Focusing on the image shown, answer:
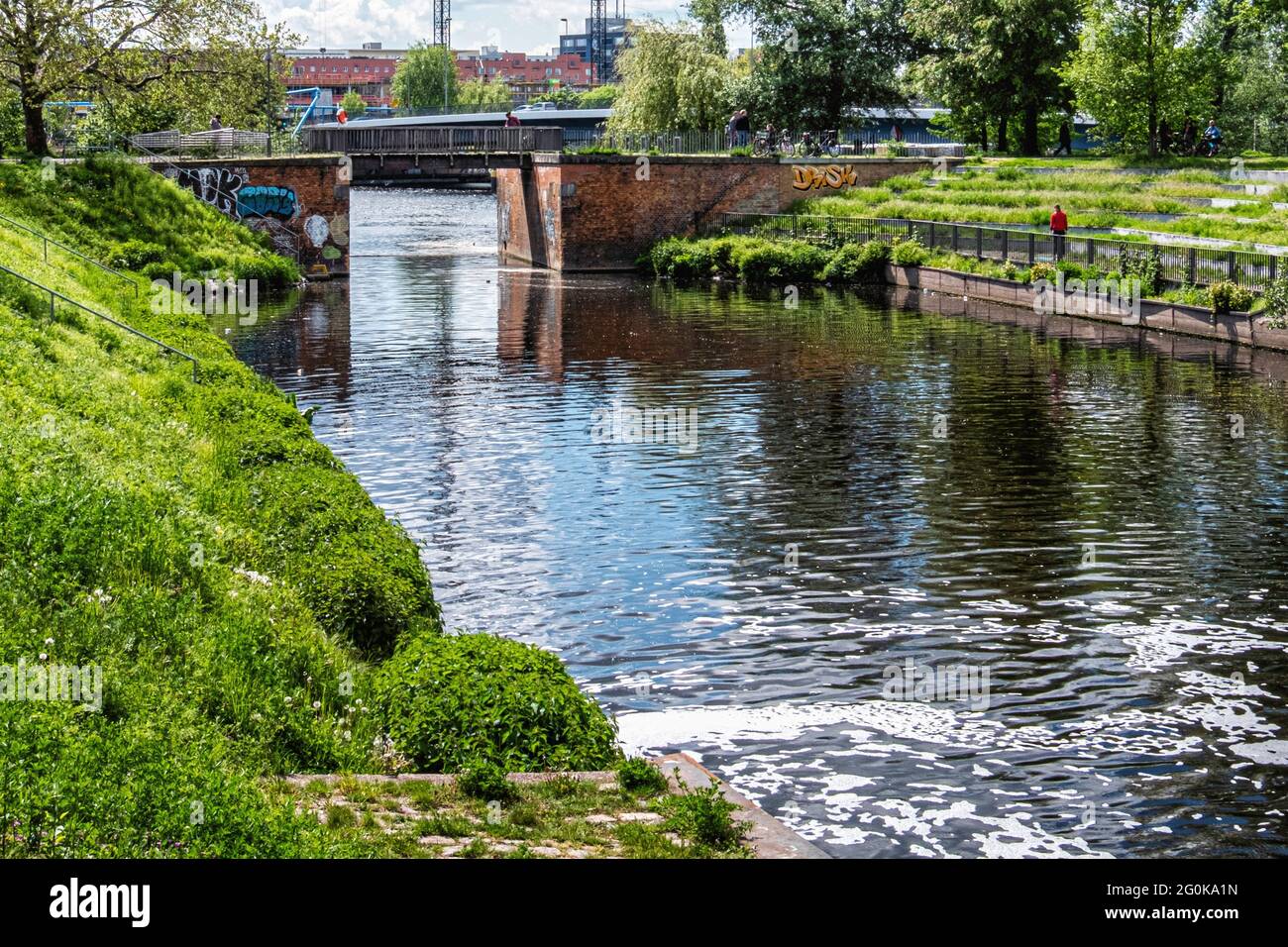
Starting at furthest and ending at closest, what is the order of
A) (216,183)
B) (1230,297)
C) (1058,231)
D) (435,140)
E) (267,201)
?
(435,140) < (267,201) < (216,183) < (1058,231) < (1230,297)

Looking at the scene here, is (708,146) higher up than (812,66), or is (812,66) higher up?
(812,66)

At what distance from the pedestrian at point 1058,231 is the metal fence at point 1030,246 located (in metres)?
0.04

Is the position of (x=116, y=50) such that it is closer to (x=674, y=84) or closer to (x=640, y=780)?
(x=674, y=84)

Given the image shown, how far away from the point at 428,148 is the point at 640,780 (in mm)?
58051

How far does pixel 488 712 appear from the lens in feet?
34.8

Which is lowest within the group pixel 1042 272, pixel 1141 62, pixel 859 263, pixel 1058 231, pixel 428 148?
pixel 1042 272

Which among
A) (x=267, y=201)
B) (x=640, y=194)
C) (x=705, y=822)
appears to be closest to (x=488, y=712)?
(x=705, y=822)

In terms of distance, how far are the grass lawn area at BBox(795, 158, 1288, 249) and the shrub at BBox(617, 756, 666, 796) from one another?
36.9 metres

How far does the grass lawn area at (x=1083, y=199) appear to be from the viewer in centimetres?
4625

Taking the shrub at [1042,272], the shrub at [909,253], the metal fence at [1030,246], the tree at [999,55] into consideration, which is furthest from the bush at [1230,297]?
the tree at [999,55]

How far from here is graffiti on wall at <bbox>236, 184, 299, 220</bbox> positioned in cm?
5600

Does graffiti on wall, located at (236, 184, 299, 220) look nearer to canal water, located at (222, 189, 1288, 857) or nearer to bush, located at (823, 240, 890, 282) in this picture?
canal water, located at (222, 189, 1288, 857)

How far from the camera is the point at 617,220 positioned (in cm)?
6338
